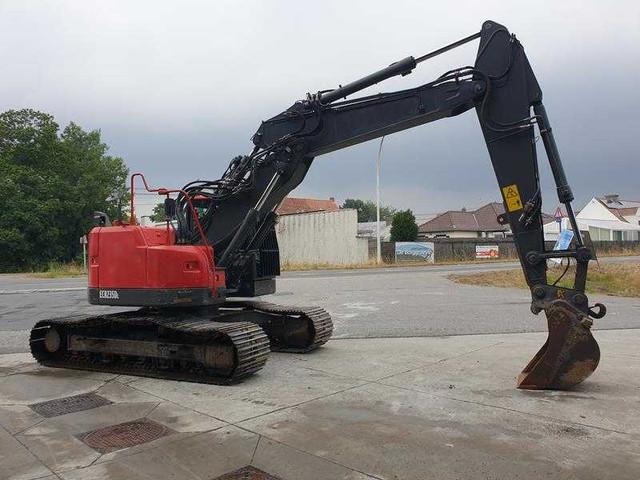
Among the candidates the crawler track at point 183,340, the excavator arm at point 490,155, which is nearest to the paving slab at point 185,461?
the crawler track at point 183,340

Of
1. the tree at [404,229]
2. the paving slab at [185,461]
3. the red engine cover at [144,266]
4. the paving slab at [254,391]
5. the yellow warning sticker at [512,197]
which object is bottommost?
the paving slab at [185,461]

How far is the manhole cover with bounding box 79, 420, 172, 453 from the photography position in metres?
4.79

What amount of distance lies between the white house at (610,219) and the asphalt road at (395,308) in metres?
49.4

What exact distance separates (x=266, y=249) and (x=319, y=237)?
1325 inches

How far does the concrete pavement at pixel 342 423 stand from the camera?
14.0 feet

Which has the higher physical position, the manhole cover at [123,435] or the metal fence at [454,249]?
the metal fence at [454,249]

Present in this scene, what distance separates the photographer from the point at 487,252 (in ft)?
156

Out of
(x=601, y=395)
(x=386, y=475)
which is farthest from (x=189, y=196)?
(x=601, y=395)

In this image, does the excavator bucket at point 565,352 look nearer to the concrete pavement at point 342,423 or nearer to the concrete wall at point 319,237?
the concrete pavement at point 342,423

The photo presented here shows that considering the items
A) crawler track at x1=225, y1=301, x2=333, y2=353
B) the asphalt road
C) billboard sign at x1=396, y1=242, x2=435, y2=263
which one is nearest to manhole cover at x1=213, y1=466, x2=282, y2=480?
crawler track at x1=225, y1=301, x2=333, y2=353

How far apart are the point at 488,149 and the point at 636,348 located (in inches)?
182

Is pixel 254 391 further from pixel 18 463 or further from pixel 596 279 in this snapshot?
pixel 596 279

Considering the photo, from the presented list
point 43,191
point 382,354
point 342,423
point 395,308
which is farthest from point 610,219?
point 342,423

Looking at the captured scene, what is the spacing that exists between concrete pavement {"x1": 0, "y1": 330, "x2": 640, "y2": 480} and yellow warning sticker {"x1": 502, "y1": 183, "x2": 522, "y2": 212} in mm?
2064
